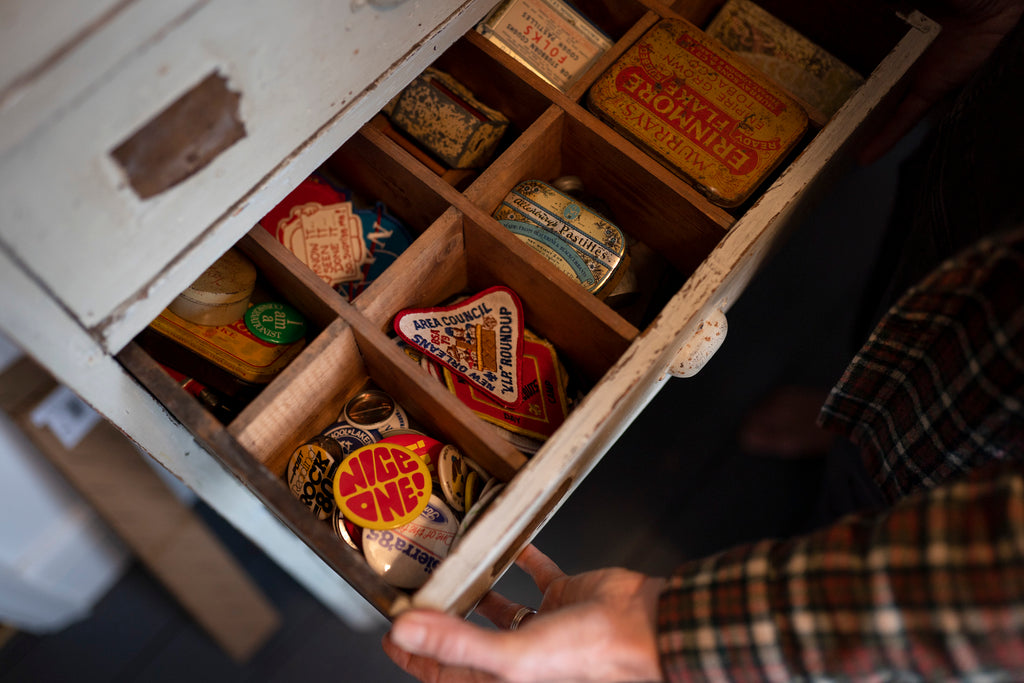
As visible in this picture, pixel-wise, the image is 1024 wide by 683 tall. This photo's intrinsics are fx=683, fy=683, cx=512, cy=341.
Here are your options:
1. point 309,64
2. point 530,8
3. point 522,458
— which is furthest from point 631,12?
point 522,458

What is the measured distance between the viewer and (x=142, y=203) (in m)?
0.53

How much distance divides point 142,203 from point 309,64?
18 centimetres

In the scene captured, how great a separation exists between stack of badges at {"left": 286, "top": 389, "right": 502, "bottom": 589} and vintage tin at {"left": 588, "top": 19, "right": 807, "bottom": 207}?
45 cm

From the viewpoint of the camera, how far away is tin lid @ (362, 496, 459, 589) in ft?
2.40

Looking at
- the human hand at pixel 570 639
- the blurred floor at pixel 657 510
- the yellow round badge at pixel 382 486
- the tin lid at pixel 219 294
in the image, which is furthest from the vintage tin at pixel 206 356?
the blurred floor at pixel 657 510

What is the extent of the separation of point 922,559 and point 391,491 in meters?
0.50

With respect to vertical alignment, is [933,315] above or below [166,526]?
above

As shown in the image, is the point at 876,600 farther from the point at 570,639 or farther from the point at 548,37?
the point at 548,37

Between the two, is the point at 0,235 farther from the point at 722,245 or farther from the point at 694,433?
the point at 694,433

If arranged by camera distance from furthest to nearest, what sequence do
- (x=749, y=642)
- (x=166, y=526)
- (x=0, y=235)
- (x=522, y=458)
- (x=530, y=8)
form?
(x=166, y=526) < (x=530, y=8) < (x=522, y=458) < (x=749, y=642) < (x=0, y=235)

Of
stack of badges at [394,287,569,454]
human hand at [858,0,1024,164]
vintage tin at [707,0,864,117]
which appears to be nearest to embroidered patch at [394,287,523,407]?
stack of badges at [394,287,569,454]

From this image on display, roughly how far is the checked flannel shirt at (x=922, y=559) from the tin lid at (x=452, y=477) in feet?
0.82

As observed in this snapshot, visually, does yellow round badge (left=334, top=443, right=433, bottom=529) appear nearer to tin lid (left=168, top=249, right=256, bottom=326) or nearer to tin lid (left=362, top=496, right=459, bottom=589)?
tin lid (left=362, top=496, right=459, bottom=589)

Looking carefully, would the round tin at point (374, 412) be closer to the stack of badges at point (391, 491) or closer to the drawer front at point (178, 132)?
the stack of badges at point (391, 491)
